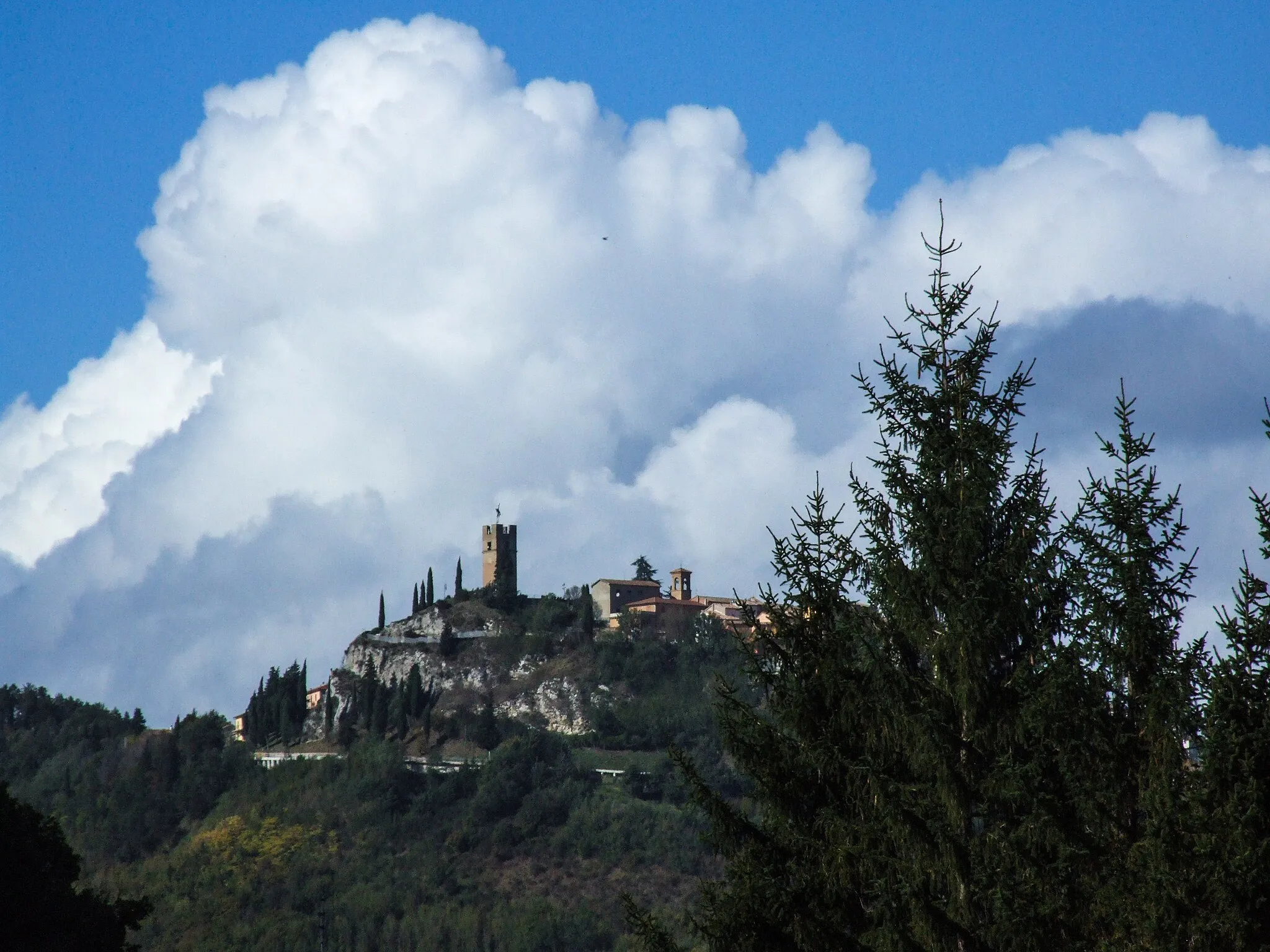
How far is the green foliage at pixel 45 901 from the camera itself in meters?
33.0

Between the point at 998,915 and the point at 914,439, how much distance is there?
3.90 meters

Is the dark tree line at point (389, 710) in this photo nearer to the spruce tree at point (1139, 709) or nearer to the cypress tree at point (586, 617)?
the cypress tree at point (586, 617)

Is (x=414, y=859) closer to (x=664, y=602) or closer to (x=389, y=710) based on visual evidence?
(x=389, y=710)

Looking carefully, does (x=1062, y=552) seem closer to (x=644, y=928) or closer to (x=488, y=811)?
(x=644, y=928)

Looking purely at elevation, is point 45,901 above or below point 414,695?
below

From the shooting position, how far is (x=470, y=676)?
448 ft

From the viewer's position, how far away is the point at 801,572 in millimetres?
14062

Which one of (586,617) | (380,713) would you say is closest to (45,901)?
(380,713)

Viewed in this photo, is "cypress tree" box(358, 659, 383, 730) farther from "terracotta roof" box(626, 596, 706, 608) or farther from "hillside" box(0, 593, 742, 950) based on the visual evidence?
"terracotta roof" box(626, 596, 706, 608)

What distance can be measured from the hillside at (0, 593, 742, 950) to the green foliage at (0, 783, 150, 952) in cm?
5593

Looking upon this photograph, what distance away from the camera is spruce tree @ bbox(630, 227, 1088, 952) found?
11188 mm

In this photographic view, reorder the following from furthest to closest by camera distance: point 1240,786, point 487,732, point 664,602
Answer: point 664,602
point 487,732
point 1240,786

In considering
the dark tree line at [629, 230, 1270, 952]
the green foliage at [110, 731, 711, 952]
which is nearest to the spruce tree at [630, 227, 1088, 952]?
the dark tree line at [629, 230, 1270, 952]

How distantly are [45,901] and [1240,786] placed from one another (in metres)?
29.8
